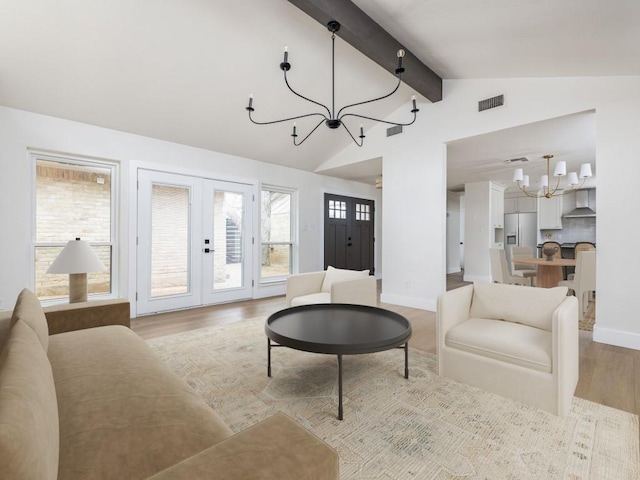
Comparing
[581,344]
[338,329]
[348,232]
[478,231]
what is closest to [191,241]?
[338,329]

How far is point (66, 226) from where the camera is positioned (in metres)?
3.80

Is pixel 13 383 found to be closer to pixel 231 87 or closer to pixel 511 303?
pixel 511 303

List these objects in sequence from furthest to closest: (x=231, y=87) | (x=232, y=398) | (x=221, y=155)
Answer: (x=221, y=155) → (x=231, y=87) → (x=232, y=398)

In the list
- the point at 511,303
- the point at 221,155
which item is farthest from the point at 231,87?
the point at 511,303

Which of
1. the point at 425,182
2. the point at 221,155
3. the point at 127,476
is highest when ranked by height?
the point at 221,155

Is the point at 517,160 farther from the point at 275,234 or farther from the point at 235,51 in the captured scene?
the point at 235,51

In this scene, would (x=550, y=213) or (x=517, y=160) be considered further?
(x=550, y=213)

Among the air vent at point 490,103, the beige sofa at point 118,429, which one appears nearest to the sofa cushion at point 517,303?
the beige sofa at point 118,429

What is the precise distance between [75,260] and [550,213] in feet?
32.8

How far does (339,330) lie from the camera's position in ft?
7.13

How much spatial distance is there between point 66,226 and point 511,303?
4766 mm

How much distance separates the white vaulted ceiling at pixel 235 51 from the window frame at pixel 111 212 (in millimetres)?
466

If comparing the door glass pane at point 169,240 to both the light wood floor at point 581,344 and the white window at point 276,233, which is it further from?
the white window at point 276,233

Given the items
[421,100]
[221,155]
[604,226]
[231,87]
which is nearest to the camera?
[604,226]
